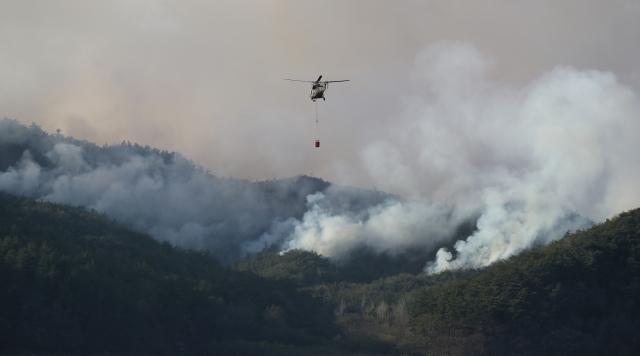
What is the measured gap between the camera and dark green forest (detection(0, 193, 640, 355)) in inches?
2677

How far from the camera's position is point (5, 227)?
78.9 m

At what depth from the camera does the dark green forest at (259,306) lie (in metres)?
68.0

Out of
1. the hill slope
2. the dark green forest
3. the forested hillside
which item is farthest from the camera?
the hill slope

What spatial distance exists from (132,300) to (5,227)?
719 inches

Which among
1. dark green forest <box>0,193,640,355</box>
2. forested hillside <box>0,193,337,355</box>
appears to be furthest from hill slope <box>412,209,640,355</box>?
forested hillside <box>0,193,337,355</box>

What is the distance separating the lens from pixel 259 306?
334 ft

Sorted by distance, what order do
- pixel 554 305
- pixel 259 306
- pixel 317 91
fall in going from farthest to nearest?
pixel 259 306 → pixel 554 305 → pixel 317 91

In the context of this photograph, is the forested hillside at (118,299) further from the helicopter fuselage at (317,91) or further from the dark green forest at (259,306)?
the helicopter fuselage at (317,91)

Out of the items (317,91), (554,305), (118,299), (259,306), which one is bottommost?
(554,305)

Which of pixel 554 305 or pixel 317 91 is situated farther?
pixel 554 305

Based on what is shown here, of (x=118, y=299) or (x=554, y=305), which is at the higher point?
(x=118, y=299)

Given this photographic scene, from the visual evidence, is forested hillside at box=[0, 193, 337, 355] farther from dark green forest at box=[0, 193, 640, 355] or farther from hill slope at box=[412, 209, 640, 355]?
hill slope at box=[412, 209, 640, 355]

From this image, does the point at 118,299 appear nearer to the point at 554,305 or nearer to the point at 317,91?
the point at 317,91

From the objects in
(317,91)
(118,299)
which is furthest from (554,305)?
(118,299)
